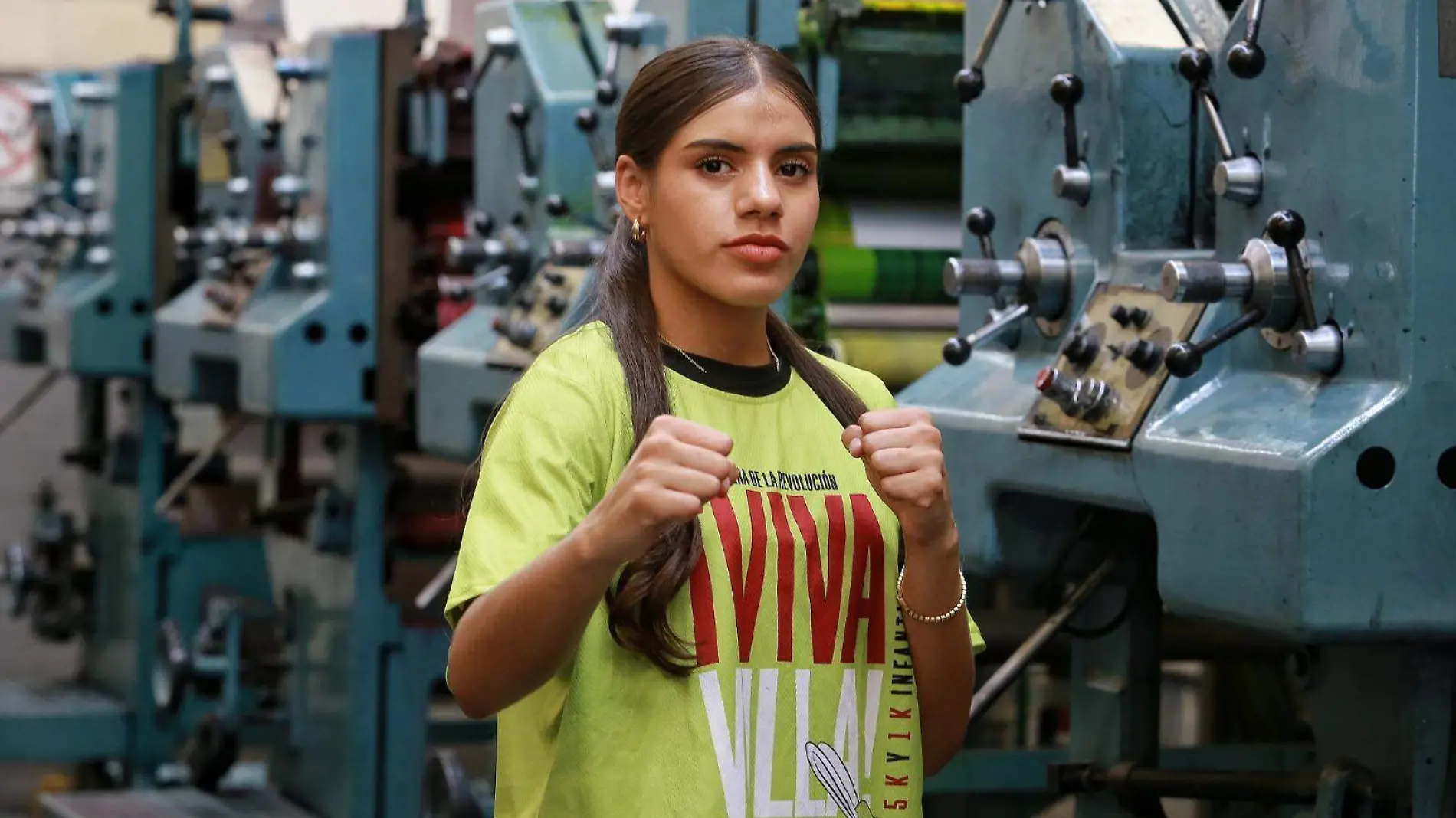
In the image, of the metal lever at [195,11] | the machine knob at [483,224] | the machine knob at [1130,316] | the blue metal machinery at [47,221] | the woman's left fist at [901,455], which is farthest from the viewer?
the blue metal machinery at [47,221]

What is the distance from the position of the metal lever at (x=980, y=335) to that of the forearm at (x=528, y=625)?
3.15 ft

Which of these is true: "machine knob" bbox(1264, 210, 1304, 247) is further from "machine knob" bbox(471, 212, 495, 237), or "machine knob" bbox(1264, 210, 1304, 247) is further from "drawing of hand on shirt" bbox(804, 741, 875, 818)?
"machine knob" bbox(471, 212, 495, 237)

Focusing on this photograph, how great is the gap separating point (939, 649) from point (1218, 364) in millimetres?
643

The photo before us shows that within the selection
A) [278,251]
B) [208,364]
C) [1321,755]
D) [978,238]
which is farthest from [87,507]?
[1321,755]

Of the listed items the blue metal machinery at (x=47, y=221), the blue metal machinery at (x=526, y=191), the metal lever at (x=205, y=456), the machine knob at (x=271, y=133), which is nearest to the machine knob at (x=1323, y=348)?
the blue metal machinery at (x=526, y=191)

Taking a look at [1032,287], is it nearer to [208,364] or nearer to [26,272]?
[208,364]

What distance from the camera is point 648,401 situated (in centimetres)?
150

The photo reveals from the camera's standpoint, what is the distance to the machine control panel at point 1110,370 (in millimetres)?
2092

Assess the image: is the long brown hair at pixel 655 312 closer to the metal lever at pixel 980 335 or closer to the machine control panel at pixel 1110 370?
the machine control panel at pixel 1110 370

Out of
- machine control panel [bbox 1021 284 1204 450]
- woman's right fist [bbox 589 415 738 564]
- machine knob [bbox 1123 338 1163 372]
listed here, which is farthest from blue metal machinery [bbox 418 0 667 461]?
woman's right fist [bbox 589 415 738 564]

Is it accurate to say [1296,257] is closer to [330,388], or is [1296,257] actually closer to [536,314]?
[536,314]

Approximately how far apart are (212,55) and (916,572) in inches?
151

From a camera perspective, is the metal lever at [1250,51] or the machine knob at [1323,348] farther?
the metal lever at [1250,51]

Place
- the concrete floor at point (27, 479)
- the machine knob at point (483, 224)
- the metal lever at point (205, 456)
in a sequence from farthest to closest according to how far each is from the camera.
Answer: the concrete floor at point (27, 479), the metal lever at point (205, 456), the machine knob at point (483, 224)
